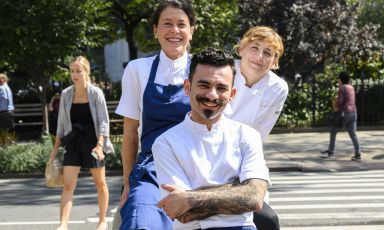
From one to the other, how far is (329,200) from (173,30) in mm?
6041

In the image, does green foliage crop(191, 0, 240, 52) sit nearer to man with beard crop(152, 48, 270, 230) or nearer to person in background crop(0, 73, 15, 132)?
person in background crop(0, 73, 15, 132)

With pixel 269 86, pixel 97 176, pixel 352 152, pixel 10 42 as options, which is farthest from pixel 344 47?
pixel 269 86

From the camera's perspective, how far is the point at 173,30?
3719mm

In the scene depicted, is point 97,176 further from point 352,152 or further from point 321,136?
point 321,136

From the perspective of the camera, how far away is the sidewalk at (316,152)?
543 inches

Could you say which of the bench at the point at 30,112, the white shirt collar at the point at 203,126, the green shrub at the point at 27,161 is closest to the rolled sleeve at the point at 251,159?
the white shirt collar at the point at 203,126

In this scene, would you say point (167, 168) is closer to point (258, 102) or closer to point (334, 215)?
point (258, 102)

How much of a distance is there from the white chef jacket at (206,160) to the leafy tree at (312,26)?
1853cm

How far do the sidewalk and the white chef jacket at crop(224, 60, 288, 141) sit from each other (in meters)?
9.64

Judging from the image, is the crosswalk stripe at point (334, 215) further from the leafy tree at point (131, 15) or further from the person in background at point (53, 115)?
the leafy tree at point (131, 15)

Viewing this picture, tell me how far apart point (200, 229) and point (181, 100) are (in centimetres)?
85

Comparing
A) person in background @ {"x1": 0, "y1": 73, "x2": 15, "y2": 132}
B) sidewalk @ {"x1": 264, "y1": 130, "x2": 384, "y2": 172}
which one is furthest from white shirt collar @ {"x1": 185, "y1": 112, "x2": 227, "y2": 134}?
person in background @ {"x1": 0, "y1": 73, "x2": 15, "y2": 132}

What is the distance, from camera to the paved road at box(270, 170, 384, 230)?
7562 millimetres

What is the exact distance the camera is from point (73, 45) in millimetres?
18703
